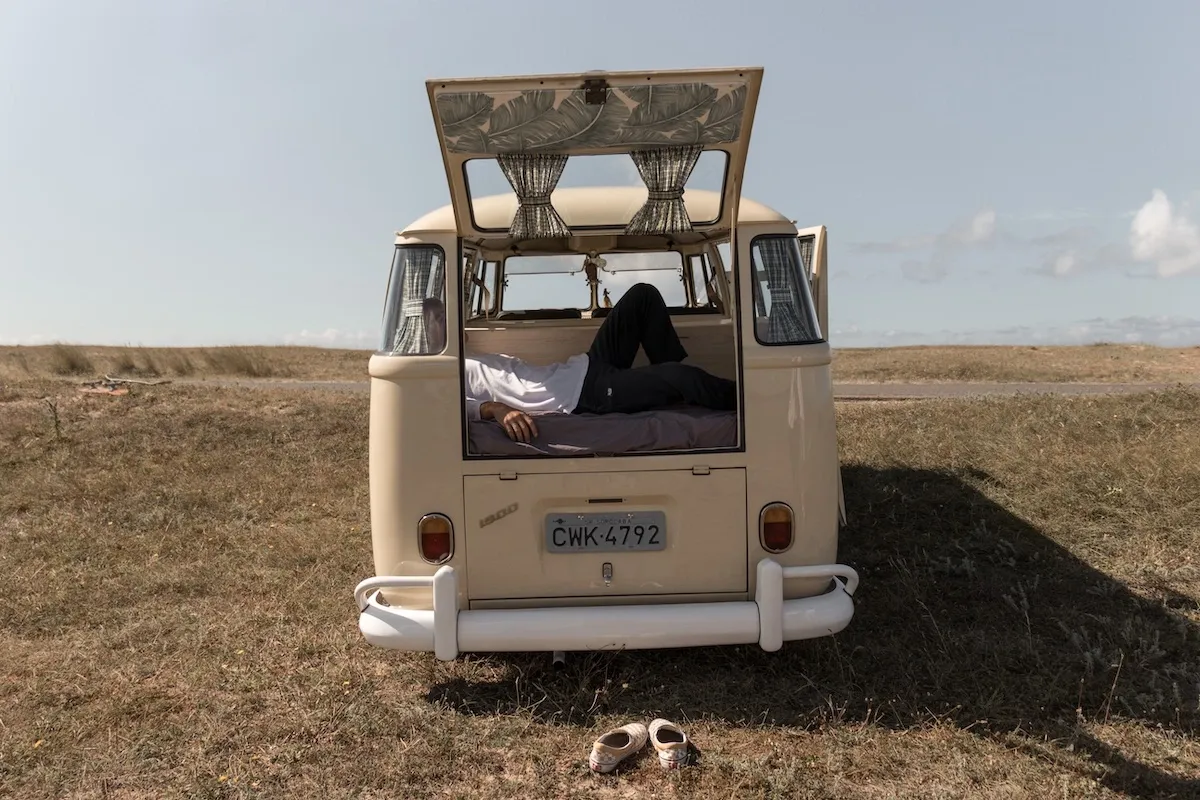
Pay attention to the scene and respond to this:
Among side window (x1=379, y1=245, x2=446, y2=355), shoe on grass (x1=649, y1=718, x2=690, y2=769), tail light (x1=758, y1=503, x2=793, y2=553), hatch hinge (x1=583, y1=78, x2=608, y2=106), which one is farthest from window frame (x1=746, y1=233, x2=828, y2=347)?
shoe on grass (x1=649, y1=718, x2=690, y2=769)

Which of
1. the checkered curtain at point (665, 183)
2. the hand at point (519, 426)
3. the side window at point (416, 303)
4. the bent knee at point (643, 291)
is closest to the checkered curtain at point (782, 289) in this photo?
the checkered curtain at point (665, 183)

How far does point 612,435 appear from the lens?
3.78m

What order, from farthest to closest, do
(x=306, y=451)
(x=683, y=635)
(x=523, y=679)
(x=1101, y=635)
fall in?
(x=306, y=451)
(x=1101, y=635)
(x=523, y=679)
(x=683, y=635)

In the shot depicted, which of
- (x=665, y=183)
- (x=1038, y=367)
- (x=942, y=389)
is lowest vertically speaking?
(x=942, y=389)

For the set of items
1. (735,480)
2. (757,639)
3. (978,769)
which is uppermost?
(735,480)

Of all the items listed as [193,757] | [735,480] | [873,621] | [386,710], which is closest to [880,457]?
[873,621]

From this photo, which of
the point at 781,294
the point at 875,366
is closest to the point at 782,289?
the point at 781,294

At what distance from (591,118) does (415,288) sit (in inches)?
41.9

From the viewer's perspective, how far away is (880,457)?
774cm

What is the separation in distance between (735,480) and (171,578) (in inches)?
150

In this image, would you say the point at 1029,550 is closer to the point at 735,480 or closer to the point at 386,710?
the point at 735,480

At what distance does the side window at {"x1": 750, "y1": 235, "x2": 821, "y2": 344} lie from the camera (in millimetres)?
3777

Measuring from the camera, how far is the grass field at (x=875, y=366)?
16.6 metres

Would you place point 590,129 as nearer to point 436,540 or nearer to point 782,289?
point 782,289
